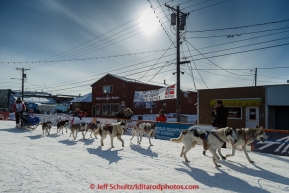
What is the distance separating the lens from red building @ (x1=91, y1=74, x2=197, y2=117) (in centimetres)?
3109

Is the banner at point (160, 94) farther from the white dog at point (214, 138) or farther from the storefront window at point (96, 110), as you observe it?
the storefront window at point (96, 110)

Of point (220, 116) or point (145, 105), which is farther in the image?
point (145, 105)

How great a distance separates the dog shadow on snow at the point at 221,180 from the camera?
4273 mm

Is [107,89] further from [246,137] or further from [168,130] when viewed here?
[246,137]

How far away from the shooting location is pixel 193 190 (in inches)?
162

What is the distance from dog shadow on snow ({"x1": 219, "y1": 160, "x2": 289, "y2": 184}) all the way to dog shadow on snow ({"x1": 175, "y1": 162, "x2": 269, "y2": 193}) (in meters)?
0.62

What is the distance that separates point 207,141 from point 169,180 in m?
2.08

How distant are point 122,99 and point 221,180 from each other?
27091 mm

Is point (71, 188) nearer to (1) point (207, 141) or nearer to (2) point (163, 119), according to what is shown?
(1) point (207, 141)

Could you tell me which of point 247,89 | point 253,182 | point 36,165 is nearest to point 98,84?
point 247,89

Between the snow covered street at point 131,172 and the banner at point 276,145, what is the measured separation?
42cm

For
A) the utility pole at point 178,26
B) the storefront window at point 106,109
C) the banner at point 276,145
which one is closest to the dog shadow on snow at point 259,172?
the banner at point 276,145

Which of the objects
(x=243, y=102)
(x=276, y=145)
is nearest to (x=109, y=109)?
(x=243, y=102)

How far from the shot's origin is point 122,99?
31.3 metres
